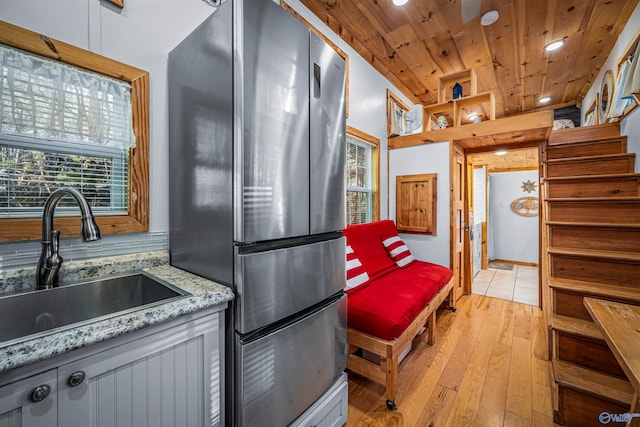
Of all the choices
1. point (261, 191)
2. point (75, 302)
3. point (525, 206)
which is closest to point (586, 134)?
point (525, 206)

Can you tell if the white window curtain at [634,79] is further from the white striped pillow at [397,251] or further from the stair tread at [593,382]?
the white striped pillow at [397,251]

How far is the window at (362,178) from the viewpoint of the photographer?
10.2 feet

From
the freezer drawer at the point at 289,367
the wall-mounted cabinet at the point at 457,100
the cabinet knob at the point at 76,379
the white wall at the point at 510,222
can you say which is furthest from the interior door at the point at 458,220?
the cabinet knob at the point at 76,379

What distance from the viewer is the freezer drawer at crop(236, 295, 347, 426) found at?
1.01 meters

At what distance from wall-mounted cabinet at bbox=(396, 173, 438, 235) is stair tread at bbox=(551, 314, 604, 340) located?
1590 millimetres

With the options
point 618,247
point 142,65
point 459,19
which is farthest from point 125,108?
point 618,247

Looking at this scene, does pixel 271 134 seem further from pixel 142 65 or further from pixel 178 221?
pixel 142 65

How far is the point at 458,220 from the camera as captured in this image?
3.39m

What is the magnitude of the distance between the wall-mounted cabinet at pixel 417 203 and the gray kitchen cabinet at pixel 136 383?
118 inches

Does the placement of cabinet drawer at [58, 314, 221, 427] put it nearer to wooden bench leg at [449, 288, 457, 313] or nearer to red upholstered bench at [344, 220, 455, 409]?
red upholstered bench at [344, 220, 455, 409]

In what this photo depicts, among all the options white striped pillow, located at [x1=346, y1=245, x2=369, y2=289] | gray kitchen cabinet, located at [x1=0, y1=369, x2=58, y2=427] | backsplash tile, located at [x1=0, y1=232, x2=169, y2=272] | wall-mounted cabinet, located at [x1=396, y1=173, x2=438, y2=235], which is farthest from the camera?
wall-mounted cabinet, located at [x1=396, y1=173, x2=438, y2=235]

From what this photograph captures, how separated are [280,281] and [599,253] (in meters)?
2.37

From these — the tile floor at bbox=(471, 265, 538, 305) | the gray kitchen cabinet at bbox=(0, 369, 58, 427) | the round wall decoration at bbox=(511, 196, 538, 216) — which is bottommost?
the tile floor at bbox=(471, 265, 538, 305)

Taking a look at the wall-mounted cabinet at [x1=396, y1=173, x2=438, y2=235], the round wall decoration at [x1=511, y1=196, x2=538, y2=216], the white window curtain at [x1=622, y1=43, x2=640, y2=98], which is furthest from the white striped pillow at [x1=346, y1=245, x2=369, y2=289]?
the round wall decoration at [x1=511, y1=196, x2=538, y2=216]
